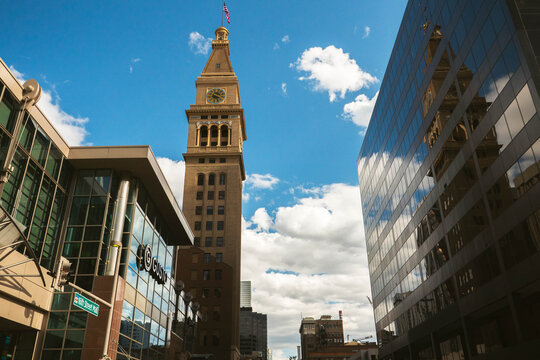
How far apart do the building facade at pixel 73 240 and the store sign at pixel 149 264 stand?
0.13m

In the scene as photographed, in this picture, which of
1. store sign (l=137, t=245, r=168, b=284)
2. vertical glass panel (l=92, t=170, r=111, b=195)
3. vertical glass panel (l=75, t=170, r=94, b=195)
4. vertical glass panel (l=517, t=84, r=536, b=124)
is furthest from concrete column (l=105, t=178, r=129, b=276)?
vertical glass panel (l=517, t=84, r=536, b=124)

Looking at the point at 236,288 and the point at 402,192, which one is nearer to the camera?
the point at 402,192

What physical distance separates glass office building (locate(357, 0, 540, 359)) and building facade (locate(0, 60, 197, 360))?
25200mm

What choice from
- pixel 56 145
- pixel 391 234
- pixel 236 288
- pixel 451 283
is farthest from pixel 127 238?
pixel 236 288

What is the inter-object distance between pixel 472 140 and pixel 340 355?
166 meters

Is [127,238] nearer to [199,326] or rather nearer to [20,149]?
[20,149]

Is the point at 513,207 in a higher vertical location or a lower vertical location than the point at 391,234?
lower

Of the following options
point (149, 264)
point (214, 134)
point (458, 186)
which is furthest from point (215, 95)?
point (458, 186)

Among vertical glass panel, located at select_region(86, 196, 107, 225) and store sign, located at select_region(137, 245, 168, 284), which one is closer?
vertical glass panel, located at select_region(86, 196, 107, 225)

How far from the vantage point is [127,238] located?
3578 cm

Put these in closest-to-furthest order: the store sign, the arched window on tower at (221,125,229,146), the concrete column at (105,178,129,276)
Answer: the concrete column at (105,178,129,276)
the store sign
the arched window on tower at (221,125,229,146)

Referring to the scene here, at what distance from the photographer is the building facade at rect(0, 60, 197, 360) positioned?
26.6 meters

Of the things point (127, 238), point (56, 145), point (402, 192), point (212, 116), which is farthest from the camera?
point (212, 116)

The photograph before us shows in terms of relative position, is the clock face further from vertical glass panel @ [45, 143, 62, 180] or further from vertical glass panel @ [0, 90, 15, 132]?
vertical glass panel @ [0, 90, 15, 132]
